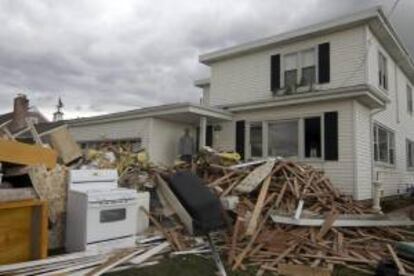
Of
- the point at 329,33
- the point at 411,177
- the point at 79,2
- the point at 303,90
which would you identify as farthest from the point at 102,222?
the point at 411,177

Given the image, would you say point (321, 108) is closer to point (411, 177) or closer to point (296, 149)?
point (296, 149)

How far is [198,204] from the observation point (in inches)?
195

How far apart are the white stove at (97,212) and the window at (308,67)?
8528mm

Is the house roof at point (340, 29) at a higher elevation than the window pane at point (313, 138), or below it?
higher

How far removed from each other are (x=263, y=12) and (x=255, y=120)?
14.3 feet

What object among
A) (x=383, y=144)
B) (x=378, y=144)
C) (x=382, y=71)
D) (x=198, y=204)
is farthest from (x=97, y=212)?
(x=382, y=71)

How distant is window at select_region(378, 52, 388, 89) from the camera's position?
14.0m

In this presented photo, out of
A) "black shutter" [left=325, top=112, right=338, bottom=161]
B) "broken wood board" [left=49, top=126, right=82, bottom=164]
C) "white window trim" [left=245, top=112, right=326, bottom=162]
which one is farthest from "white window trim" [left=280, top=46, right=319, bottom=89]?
"broken wood board" [left=49, top=126, right=82, bottom=164]

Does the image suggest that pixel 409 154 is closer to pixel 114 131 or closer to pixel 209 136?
pixel 209 136

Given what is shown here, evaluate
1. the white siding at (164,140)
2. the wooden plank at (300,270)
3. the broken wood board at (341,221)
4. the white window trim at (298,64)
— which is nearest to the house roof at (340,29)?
the white window trim at (298,64)

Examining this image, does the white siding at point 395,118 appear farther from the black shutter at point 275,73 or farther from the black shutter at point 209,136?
the black shutter at point 209,136

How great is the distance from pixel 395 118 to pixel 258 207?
1025 cm

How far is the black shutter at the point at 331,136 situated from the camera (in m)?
11.7

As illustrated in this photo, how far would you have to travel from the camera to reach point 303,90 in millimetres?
13375
